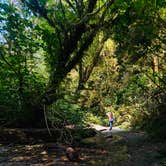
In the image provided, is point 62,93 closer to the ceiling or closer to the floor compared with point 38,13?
closer to the floor

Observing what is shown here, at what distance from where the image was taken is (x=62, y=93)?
15102 millimetres

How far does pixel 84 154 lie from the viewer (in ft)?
41.8

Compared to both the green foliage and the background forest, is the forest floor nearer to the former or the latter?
the green foliage

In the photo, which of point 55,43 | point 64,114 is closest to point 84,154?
point 64,114

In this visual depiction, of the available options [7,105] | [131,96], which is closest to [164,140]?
[7,105]

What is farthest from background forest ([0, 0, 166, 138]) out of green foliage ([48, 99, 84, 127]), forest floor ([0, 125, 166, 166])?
forest floor ([0, 125, 166, 166])

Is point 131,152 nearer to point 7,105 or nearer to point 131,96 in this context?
point 7,105

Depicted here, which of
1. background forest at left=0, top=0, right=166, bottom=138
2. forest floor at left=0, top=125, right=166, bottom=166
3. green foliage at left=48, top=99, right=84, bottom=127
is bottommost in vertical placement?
forest floor at left=0, top=125, right=166, bottom=166

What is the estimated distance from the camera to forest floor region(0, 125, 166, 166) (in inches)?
442

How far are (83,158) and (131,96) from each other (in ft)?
52.5

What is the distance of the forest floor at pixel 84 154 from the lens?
442 inches

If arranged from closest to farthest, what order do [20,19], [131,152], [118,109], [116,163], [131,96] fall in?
[116,163] < [131,152] < [20,19] < [131,96] < [118,109]

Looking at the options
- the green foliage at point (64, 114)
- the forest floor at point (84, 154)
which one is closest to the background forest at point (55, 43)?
the green foliage at point (64, 114)

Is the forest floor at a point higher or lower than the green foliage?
lower
